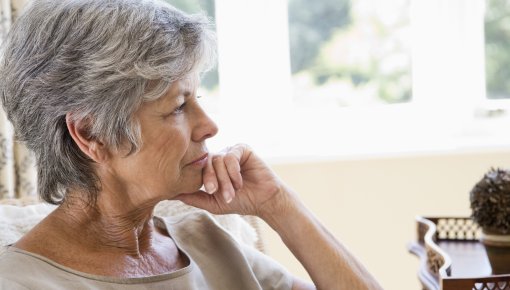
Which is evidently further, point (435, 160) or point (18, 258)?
point (435, 160)

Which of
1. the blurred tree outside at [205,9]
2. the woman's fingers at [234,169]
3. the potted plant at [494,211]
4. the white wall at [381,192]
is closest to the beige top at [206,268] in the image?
the woman's fingers at [234,169]

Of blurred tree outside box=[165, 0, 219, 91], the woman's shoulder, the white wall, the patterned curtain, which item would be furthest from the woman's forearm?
blurred tree outside box=[165, 0, 219, 91]

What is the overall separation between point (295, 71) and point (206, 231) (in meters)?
1.98

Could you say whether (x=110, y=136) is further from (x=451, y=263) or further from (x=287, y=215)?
(x=451, y=263)

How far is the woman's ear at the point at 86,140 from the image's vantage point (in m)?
1.50

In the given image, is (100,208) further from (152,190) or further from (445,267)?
(445,267)

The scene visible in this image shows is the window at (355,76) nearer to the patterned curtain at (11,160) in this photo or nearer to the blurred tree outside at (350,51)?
the blurred tree outside at (350,51)

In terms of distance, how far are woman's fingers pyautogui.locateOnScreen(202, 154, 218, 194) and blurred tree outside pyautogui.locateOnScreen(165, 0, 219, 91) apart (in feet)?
6.34

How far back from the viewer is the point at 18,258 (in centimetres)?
146

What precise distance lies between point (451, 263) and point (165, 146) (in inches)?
33.5

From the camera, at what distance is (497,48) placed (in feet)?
12.3

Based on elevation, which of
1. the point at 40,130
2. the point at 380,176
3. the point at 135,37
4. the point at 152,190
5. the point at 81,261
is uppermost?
the point at 135,37

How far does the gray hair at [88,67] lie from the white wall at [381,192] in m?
2.01

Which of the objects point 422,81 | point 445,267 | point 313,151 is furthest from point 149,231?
point 422,81
